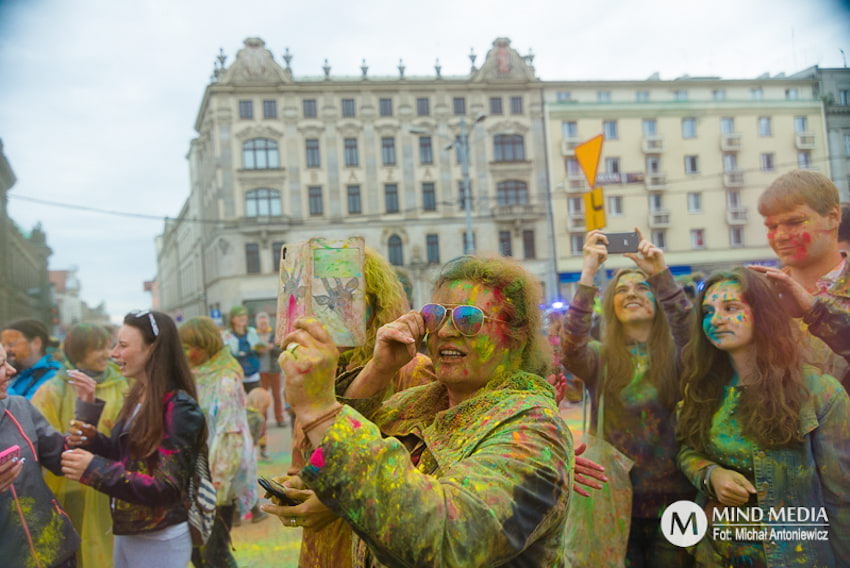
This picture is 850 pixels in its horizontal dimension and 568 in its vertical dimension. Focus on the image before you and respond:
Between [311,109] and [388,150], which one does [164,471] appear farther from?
[311,109]

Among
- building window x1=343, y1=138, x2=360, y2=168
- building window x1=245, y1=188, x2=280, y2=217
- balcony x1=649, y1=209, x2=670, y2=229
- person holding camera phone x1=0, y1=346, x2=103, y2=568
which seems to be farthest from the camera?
building window x1=343, y1=138, x2=360, y2=168

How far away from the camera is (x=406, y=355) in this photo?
175 cm

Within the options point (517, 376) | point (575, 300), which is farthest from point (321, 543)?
point (575, 300)

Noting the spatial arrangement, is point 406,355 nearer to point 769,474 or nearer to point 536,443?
point 536,443

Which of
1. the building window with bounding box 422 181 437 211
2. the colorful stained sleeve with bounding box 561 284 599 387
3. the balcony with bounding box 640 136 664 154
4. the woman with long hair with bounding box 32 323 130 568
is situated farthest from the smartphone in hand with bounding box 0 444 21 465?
the building window with bounding box 422 181 437 211

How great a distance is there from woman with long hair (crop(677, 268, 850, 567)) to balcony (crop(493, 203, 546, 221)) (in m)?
33.6

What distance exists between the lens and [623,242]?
127 inches

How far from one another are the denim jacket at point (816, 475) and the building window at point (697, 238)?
1013 inches

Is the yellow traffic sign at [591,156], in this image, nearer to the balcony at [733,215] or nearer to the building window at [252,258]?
the balcony at [733,215]

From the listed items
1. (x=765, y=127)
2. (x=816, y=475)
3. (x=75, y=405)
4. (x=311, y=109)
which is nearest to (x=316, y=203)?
(x=311, y=109)

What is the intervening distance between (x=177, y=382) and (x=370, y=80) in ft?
113

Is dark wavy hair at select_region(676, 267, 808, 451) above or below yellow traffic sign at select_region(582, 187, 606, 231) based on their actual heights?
below

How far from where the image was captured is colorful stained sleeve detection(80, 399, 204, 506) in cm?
279

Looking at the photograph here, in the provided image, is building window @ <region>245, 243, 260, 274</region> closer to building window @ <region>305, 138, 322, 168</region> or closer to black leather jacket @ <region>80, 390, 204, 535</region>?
building window @ <region>305, 138, 322, 168</region>
